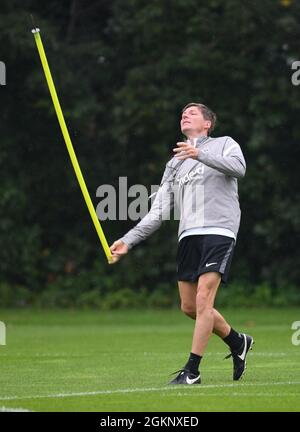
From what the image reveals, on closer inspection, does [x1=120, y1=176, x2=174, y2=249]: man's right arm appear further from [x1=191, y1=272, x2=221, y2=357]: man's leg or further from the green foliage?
the green foliage

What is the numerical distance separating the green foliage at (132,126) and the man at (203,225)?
1466 cm

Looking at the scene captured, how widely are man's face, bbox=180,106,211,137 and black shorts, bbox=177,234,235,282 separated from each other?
2.78 feet

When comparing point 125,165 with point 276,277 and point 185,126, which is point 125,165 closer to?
point 276,277

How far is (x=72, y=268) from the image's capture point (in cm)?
2683

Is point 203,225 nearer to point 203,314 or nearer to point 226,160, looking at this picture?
point 226,160

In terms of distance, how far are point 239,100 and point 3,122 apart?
16.5 ft

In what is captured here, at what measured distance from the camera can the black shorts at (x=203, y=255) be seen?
31.4 ft

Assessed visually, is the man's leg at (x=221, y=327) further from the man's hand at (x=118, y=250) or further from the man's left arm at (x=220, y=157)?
the man's left arm at (x=220, y=157)

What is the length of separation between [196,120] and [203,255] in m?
1.08

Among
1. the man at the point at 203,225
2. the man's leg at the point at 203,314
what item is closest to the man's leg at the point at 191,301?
the man at the point at 203,225

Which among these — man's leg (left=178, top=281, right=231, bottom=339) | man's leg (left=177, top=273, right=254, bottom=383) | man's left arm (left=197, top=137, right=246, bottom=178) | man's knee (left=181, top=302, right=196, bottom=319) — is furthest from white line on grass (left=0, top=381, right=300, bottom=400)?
man's left arm (left=197, top=137, right=246, bottom=178)

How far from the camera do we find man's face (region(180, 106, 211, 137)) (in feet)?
32.2
